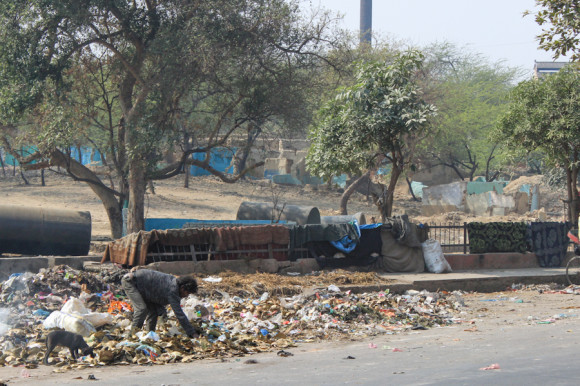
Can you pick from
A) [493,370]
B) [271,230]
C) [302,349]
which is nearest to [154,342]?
[302,349]

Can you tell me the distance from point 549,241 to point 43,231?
44.0 feet

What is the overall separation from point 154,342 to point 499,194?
31285 mm

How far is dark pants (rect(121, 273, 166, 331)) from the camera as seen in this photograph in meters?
8.39

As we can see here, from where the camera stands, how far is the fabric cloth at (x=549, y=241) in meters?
18.0

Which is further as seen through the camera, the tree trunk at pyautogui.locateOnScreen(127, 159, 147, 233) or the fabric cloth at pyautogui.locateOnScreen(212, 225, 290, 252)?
the tree trunk at pyautogui.locateOnScreen(127, 159, 147, 233)

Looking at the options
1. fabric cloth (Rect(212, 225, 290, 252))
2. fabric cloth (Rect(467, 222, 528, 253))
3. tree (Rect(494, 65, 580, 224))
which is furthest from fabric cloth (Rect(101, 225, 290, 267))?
tree (Rect(494, 65, 580, 224))

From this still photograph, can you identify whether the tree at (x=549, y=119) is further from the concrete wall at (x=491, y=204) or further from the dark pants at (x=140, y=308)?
the concrete wall at (x=491, y=204)

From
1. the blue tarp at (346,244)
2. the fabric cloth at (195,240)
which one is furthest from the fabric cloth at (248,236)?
the blue tarp at (346,244)

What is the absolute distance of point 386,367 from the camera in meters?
7.31

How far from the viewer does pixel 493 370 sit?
6.97 metres

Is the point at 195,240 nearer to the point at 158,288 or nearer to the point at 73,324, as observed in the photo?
the point at 73,324

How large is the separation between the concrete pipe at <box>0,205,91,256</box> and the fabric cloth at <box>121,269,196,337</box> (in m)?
7.33

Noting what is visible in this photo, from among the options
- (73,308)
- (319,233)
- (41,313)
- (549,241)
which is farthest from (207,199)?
(73,308)

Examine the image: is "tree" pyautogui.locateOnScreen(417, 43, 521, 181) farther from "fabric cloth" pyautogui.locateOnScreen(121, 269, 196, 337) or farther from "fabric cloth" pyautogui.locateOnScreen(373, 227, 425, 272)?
"fabric cloth" pyautogui.locateOnScreen(121, 269, 196, 337)
